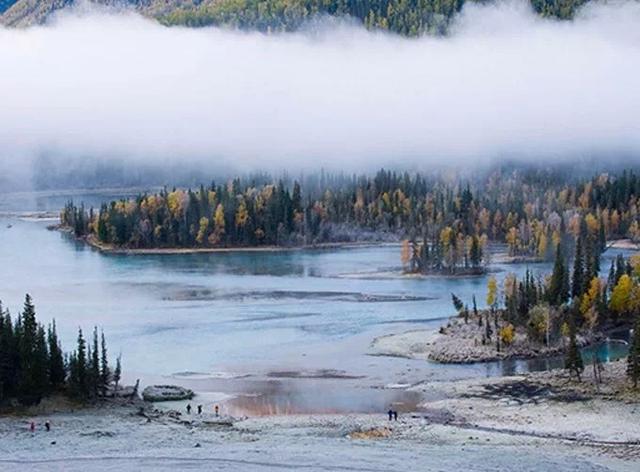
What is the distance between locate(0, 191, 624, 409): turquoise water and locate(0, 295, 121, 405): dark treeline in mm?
7897

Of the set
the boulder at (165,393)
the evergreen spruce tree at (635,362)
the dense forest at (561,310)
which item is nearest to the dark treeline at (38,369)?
the boulder at (165,393)

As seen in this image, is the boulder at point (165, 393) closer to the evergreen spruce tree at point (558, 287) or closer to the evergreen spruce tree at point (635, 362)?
the evergreen spruce tree at point (635, 362)

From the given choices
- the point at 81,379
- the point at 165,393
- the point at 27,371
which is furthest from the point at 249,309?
the point at 27,371

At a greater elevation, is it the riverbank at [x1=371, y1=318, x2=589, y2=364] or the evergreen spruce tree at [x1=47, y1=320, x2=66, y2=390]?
the evergreen spruce tree at [x1=47, y1=320, x2=66, y2=390]

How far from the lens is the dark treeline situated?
63.2 metres

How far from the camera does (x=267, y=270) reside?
139 meters

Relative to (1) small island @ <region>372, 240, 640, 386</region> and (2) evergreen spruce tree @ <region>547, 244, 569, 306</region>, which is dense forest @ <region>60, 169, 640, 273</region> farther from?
(2) evergreen spruce tree @ <region>547, 244, 569, 306</region>

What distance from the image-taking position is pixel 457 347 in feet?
263

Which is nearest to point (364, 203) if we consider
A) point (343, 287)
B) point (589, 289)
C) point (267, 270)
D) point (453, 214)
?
point (453, 214)

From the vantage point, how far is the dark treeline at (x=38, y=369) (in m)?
63.2

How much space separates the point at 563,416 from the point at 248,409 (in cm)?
1714

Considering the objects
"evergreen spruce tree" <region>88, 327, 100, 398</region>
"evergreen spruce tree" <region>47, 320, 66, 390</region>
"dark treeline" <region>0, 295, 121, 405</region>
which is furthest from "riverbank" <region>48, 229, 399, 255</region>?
"evergreen spruce tree" <region>88, 327, 100, 398</region>

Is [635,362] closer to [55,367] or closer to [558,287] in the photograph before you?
[558,287]

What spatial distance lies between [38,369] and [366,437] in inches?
727
